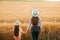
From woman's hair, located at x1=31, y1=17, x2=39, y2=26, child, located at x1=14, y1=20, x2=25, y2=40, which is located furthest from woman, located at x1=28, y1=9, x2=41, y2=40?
child, located at x1=14, y1=20, x2=25, y2=40

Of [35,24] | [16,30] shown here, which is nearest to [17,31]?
[16,30]

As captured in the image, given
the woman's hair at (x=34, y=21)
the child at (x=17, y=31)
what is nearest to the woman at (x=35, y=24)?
the woman's hair at (x=34, y=21)

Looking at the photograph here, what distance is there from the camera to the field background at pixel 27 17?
3371mm

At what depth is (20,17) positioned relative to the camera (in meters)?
3.52

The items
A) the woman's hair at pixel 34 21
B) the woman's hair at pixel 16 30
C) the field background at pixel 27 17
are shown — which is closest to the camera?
the woman's hair at pixel 34 21

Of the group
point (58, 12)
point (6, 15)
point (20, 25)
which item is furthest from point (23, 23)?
point (58, 12)

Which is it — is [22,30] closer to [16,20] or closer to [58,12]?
[16,20]

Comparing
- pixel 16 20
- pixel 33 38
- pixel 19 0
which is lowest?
pixel 33 38

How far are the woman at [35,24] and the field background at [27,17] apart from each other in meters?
0.24

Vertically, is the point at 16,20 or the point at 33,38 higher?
the point at 16,20

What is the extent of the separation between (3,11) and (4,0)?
189 millimetres

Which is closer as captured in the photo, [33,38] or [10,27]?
[33,38]

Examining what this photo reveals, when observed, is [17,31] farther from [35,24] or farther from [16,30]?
[35,24]

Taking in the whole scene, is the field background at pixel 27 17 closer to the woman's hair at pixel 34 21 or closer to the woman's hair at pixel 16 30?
the woman's hair at pixel 16 30
